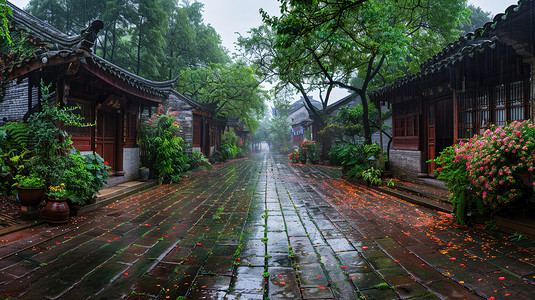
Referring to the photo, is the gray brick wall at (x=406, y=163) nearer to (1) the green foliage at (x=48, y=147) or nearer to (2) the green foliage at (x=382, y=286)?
(2) the green foliage at (x=382, y=286)

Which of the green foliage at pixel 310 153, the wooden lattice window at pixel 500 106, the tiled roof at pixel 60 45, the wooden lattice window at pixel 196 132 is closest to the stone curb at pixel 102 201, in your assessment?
the tiled roof at pixel 60 45

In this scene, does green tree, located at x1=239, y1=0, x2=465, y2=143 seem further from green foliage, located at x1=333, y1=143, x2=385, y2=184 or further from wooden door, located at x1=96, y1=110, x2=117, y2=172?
wooden door, located at x1=96, y1=110, x2=117, y2=172

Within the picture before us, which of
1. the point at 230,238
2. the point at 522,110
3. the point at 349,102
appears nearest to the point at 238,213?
the point at 230,238

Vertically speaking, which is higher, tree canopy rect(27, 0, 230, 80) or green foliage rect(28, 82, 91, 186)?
tree canopy rect(27, 0, 230, 80)

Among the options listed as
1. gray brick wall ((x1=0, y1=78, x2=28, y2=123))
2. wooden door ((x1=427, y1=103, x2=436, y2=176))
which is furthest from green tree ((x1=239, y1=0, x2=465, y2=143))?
gray brick wall ((x1=0, y1=78, x2=28, y2=123))

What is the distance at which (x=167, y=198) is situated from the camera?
23.1 feet

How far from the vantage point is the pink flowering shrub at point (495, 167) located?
3.73m

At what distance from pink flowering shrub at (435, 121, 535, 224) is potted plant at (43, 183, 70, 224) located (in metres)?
6.60

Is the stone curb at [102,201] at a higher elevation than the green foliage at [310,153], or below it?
below

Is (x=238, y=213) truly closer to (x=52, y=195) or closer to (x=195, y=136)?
(x=52, y=195)

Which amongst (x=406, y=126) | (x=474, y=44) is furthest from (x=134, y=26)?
(x=474, y=44)

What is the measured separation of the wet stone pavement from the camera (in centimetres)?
261

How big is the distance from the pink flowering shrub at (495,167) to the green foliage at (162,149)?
26.4 feet

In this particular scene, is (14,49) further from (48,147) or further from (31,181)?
(31,181)
